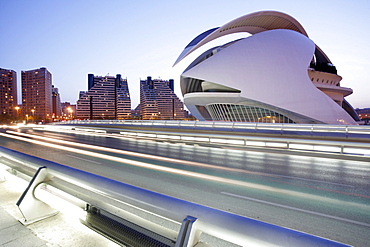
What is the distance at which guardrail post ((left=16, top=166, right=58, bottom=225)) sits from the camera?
268 centimetres

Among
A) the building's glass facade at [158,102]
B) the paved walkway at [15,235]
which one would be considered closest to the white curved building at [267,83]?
the paved walkway at [15,235]

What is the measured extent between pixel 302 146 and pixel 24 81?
23868cm

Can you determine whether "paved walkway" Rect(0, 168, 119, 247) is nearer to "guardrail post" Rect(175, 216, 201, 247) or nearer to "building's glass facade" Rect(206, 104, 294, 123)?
"guardrail post" Rect(175, 216, 201, 247)

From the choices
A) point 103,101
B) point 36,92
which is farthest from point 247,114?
point 36,92

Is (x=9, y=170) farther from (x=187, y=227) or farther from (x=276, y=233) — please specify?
(x=276, y=233)

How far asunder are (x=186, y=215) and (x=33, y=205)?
229cm

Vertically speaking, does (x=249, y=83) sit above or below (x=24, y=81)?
below

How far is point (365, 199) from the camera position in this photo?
4844 mm

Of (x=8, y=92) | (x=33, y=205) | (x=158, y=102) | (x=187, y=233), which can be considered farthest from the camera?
(x=158, y=102)

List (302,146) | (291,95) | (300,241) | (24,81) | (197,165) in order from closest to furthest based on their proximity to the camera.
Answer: (300,241), (197,165), (302,146), (291,95), (24,81)

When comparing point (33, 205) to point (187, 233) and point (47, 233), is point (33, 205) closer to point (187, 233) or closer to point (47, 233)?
point (47, 233)

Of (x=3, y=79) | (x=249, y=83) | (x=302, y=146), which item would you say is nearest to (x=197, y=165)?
(x=302, y=146)

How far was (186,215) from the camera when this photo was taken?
5.41 ft

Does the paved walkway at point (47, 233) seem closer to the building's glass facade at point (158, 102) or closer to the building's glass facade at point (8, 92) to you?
the building's glass facade at point (158, 102)
